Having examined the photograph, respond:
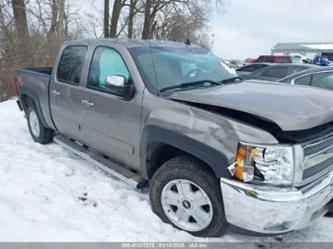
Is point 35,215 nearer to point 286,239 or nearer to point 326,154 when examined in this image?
point 286,239

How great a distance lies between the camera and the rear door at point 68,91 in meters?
4.29

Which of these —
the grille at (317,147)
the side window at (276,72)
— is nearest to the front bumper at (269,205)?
the grille at (317,147)

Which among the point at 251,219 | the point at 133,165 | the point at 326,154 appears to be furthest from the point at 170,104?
the point at 326,154

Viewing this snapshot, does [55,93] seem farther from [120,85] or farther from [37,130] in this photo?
[120,85]

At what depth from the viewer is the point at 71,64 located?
451cm

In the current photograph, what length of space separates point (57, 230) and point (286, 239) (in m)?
2.19

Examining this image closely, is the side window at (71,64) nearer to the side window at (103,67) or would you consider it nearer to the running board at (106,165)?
the side window at (103,67)

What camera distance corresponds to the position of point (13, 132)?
6051 millimetres

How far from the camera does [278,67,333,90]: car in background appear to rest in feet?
22.2

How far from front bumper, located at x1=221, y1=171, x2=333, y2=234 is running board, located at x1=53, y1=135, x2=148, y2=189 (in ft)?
4.08

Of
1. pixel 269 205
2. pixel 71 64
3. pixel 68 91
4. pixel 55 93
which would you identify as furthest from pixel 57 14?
pixel 269 205

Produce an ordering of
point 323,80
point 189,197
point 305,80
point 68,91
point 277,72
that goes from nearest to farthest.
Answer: point 189,197, point 68,91, point 323,80, point 305,80, point 277,72

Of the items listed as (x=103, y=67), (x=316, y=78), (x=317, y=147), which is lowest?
(x=317, y=147)

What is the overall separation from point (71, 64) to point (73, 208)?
84.6 inches
